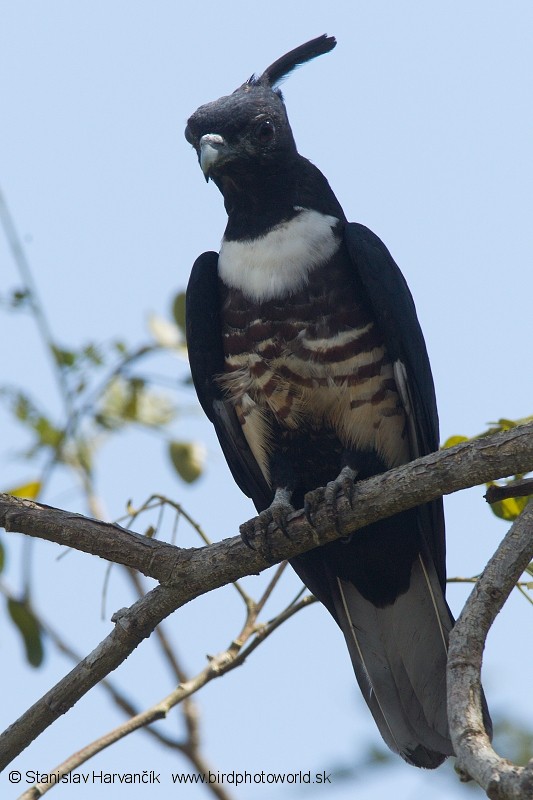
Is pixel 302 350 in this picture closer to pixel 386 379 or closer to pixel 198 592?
pixel 386 379

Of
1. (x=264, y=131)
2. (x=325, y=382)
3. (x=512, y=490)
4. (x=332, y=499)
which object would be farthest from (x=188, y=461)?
(x=512, y=490)

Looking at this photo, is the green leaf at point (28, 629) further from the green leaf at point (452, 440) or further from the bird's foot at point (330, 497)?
the green leaf at point (452, 440)

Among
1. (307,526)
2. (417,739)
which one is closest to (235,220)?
(307,526)

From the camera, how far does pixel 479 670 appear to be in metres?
Answer: 3.56

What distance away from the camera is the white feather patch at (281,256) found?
5246 millimetres

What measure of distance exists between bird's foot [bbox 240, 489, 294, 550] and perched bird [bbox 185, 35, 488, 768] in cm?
2

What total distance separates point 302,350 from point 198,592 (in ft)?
4.74

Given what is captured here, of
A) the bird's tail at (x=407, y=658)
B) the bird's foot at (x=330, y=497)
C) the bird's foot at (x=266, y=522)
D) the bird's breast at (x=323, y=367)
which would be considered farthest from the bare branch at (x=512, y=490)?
the bird's tail at (x=407, y=658)

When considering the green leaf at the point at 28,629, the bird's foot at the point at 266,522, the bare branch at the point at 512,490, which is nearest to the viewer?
the bare branch at the point at 512,490

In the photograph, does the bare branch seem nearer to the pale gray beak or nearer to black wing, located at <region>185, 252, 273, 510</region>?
black wing, located at <region>185, 252, 273, 510</region>

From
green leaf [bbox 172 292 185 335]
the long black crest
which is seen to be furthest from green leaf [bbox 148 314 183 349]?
the long black crest

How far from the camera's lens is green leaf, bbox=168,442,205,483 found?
5.89 meters

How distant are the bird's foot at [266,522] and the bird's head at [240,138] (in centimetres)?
175

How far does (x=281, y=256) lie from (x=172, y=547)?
181cm
